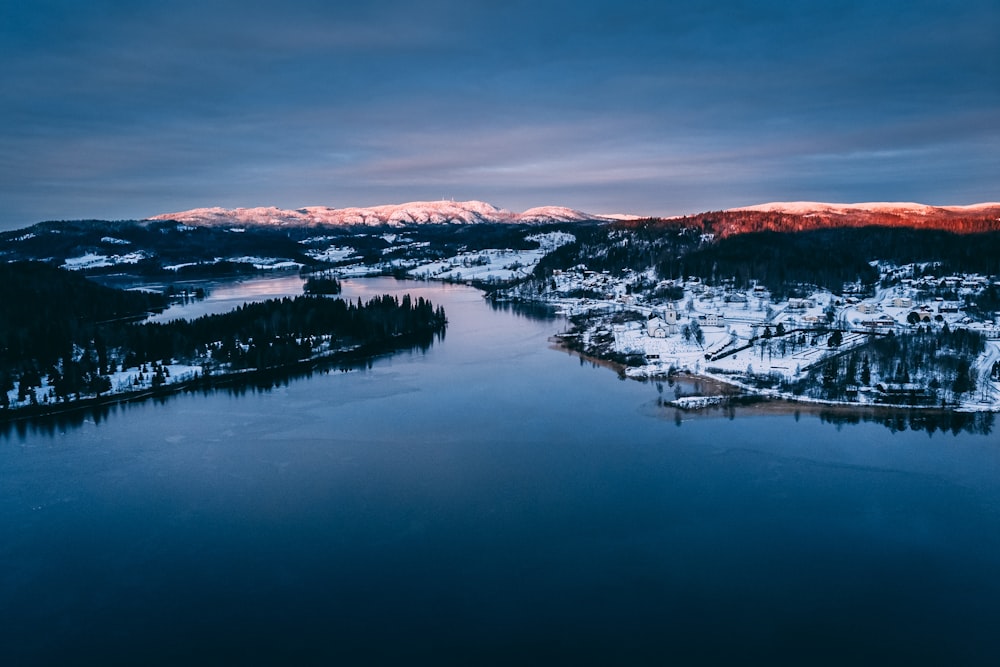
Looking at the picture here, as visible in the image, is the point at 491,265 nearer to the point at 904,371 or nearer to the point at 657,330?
the point at 657,330

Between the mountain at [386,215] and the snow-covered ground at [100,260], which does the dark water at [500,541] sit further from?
the mountain at [386,215]

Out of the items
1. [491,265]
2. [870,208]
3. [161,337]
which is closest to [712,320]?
[161,337]

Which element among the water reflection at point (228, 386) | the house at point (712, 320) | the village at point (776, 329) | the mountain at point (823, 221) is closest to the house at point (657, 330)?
the village at point (776, 329)

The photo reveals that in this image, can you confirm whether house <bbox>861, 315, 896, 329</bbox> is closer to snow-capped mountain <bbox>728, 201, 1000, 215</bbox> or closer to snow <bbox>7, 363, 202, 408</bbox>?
snow <bbox>7, 363, 202, 408</bbox>

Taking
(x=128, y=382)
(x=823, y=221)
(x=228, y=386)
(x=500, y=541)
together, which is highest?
(x=823, y=221)

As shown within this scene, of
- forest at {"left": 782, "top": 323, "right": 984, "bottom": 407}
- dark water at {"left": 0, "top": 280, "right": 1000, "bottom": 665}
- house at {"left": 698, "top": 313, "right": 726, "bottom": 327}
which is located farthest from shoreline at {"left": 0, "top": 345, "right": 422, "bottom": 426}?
forest at {"left": 782, "top": 323, "right": 984, "bottom": 407}
